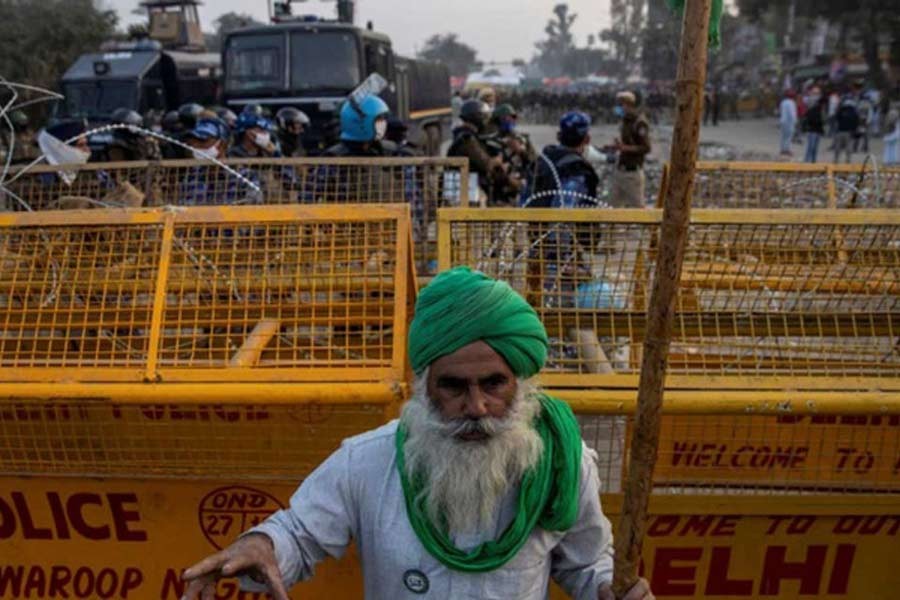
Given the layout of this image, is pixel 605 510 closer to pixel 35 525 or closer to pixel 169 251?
pixel 169 251

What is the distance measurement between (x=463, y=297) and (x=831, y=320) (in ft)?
7.19

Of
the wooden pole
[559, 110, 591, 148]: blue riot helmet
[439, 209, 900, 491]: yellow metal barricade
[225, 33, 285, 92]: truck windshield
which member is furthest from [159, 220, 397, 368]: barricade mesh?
[225, 33, 285, 92]: truck windshield

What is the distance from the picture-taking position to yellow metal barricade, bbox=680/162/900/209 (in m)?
5.71

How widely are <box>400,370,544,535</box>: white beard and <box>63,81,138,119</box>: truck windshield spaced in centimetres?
1648

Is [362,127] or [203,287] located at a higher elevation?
[362,127]

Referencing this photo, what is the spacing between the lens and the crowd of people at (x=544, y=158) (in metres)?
6.14

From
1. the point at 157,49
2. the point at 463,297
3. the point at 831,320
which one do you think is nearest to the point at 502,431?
the point at 463,297

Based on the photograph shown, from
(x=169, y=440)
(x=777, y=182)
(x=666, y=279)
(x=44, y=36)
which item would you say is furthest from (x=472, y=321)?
(x=44, y=36)

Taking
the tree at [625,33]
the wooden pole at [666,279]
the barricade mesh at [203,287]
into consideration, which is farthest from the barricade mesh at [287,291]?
the tree at [625,33]

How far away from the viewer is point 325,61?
46.4 ft

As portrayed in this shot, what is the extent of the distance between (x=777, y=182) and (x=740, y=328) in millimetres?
3006

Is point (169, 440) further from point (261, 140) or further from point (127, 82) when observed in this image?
point (127, 82)

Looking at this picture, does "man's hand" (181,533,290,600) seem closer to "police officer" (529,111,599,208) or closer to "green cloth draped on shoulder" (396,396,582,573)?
"green cloth draped on shoulder" (396,396,582,573)

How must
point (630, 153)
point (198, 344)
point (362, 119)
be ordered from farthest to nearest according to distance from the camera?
point (630, 153)
point (362, 119)
point (198, 344)
